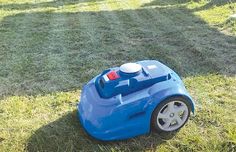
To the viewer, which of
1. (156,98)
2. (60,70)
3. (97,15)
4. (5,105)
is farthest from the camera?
(97,15)

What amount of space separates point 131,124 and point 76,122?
70 centimetres

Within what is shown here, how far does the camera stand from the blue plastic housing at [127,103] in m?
3.14

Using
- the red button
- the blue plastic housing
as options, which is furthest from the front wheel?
the red button

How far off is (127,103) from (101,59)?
7.07 ft

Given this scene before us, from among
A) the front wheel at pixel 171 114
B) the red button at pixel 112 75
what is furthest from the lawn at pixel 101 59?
the red button at pixel 112 75

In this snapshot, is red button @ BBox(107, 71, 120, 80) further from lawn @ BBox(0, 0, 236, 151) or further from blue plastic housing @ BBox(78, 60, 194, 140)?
lawn @ BBox(0, 0, 236, 151)

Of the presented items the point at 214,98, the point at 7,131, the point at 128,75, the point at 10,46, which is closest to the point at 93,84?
the point at 128,75

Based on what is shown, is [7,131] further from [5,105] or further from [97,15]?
[97,15]

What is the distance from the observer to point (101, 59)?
17.1ft

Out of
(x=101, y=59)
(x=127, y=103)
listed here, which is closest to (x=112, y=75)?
(x=127, y=103)

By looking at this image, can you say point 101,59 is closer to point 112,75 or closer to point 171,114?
point 112,75

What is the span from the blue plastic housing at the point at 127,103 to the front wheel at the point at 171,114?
0.05 metres

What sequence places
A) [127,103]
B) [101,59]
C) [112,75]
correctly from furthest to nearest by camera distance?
[101,59] < [112,75] < [127,103]

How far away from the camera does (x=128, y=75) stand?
10.7 feet
